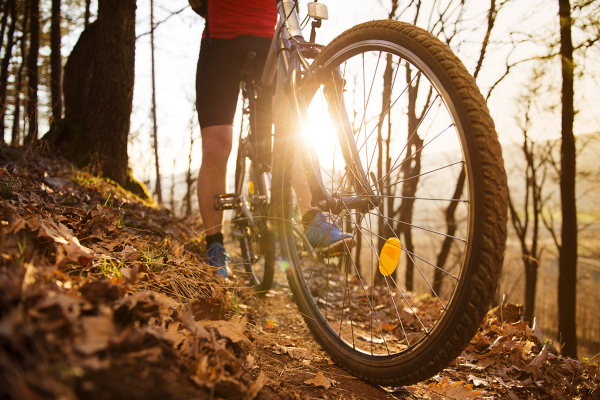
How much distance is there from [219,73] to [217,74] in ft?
0.05

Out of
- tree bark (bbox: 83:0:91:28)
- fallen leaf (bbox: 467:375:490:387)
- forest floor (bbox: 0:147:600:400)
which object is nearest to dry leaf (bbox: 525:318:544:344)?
forest floor (bbox: 0:147:600:400)

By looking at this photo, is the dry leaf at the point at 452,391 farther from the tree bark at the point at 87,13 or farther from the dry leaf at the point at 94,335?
the tree bark at the point at 87,13

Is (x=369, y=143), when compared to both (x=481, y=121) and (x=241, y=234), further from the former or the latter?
(x=241, y=234)

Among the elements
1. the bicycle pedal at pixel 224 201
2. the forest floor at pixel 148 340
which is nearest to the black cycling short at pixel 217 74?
the bicycle pedal at pixel 224 201

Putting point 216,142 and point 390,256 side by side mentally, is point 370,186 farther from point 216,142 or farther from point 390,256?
point 216,142

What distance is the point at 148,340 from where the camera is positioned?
0.64 m

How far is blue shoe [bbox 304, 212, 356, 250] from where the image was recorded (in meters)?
1.54

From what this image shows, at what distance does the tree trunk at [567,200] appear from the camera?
21.1ft

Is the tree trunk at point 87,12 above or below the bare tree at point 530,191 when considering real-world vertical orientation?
above

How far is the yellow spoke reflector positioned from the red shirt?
65.5 inches

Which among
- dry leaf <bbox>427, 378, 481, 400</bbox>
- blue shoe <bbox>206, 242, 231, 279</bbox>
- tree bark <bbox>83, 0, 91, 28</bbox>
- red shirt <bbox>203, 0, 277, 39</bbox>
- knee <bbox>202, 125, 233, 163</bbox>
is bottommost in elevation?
dry leaf <bbox>427, 378, 481, 400</bbox>

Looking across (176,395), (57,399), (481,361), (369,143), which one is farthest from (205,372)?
(481,361)

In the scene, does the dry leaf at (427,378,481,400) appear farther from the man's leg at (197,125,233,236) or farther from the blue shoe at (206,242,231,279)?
the man's leg at (197,125,233,236)

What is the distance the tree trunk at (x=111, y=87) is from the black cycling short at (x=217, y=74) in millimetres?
2669
